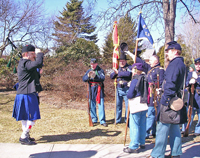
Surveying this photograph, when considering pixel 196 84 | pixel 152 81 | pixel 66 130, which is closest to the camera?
A: pixel 152 81

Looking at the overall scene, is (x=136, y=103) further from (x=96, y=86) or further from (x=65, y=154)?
(x=96, y=86)

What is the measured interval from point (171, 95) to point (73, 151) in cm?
211

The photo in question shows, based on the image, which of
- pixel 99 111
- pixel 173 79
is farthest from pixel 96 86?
pixel 173 79

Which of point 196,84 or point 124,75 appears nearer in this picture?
point 196,84

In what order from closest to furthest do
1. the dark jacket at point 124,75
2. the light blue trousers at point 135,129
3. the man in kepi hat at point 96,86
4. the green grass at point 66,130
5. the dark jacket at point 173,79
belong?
1. the dark jacket at point 173,79
2. the light blue trousers at point 135,129
3. the green grass at point 66,130
4. the dark jacket at point 124,75
5. the man in kepi hat at point 96,86

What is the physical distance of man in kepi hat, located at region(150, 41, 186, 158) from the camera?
3.14m

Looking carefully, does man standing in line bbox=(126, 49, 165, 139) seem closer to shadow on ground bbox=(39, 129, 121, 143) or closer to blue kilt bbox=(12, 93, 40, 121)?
shadow on ground bbox=(39, 129, 121, 143)

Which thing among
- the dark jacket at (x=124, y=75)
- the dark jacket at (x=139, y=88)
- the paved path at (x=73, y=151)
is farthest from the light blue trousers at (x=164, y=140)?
the dark jacket at (x=124, y=75)

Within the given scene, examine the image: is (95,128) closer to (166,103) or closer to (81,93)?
(166,103)

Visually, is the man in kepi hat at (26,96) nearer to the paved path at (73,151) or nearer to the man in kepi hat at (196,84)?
the paved path at (73,151)

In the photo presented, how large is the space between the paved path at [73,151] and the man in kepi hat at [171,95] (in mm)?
500

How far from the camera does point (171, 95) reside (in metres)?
3.18

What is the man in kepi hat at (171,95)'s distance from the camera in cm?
314

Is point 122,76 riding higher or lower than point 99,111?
higher
